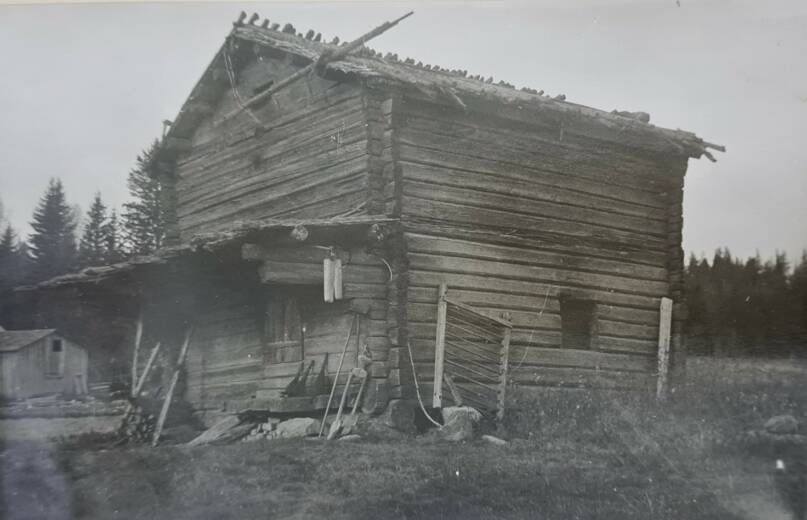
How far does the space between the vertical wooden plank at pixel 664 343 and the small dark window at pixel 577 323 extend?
5.06 feet

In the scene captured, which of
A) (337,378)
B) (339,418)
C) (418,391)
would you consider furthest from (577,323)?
(339,418)

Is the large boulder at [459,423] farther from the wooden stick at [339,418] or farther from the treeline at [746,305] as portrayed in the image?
the treeline at [746,305]

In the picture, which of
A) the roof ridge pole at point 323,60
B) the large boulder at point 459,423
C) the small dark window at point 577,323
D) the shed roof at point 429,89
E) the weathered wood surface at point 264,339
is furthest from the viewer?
the small dark window at point 577,323

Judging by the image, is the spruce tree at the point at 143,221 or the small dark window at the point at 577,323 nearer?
the small dark window at the point at 577,323

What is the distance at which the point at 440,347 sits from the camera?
11094 mm

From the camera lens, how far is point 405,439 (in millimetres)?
9664

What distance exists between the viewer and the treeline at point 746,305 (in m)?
9.74

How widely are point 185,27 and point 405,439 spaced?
5792 mm

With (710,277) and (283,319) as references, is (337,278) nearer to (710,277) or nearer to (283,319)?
(283,319)

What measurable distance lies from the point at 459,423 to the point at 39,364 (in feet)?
34.8

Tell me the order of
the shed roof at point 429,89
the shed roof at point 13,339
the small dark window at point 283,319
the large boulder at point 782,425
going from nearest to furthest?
the large boulder at point 782,425 → the shed roof at point 13,339 → the shed roof at point 429,89 → the small dark window at point 283,319

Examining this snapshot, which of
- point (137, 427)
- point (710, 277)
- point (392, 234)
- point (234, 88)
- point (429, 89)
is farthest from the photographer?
point (710, 277)

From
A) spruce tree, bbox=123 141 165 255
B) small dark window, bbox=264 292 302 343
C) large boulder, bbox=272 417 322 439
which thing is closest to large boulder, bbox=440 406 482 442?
large boulder, bbox=272 417 322 439

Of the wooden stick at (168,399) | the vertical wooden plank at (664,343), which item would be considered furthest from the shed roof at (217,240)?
the vertical wooden plank at (664,343)
